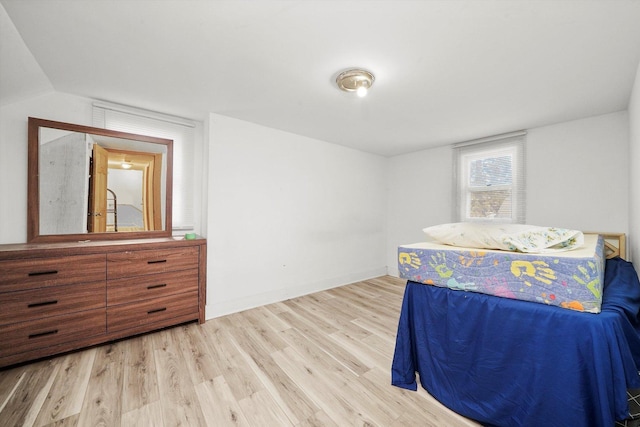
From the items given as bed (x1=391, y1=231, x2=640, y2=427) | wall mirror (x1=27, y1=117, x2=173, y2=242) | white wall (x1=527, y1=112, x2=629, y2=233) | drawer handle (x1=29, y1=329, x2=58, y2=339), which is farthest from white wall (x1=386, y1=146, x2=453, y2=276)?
drawer handle (x1=29, y1=329, x2=58, y2=339)

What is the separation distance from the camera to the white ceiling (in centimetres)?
126

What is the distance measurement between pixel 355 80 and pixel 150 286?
2.55 m

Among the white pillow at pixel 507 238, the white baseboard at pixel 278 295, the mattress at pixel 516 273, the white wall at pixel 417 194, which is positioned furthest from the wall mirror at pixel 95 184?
the white wall at pixel 417 194

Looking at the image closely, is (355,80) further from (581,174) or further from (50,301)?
(50,301)

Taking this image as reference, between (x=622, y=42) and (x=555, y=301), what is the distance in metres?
1.68

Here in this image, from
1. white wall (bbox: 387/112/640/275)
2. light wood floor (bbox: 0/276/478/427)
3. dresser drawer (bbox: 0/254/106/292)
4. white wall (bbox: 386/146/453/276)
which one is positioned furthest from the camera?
white wall (bbox: 386/146/453/276)

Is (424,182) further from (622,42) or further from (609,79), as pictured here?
(622,42)

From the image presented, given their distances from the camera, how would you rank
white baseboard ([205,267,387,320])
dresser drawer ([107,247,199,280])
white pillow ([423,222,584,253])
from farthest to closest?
white baseboard ([205,267,387,320]) → dresser drawer ([107,247,199,280]) → white pillow ([423,222,584,253])

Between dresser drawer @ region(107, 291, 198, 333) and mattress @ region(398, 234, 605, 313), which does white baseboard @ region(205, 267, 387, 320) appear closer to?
dresser drawer @ region(107, 291, 198, 333)

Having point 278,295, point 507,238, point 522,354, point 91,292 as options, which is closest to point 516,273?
point 507,238

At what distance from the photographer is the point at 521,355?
1157mm

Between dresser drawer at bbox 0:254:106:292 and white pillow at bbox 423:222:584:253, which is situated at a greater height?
white pillow at bbox 423:222:584:253

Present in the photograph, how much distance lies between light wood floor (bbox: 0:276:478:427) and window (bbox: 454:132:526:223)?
219cm

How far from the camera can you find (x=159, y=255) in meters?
2.28
